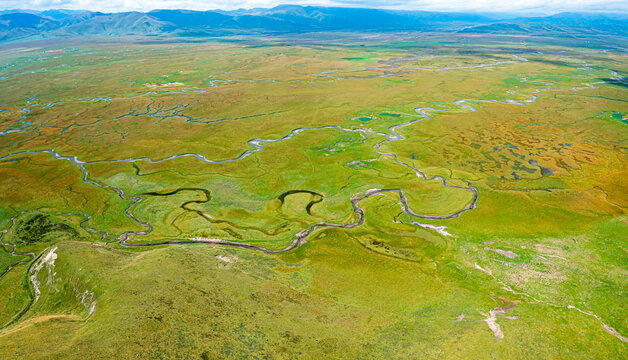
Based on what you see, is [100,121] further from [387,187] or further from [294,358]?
[294,358]

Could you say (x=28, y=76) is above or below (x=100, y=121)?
above

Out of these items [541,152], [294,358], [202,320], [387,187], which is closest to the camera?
[294,358]

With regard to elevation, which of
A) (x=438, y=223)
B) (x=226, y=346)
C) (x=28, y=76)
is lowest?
(x=438, y=223)

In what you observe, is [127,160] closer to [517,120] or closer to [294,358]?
[294,358]

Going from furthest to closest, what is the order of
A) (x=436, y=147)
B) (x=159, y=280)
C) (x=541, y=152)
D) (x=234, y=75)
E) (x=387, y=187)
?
(x=234, y=75) < (x=436, y=147) < (x=541, y=152) < (x=387, y=187) < (x=159, y=280)

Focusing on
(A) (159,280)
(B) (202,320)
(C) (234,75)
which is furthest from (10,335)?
(C) (234,75)

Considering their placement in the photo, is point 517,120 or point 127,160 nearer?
point 127,160
